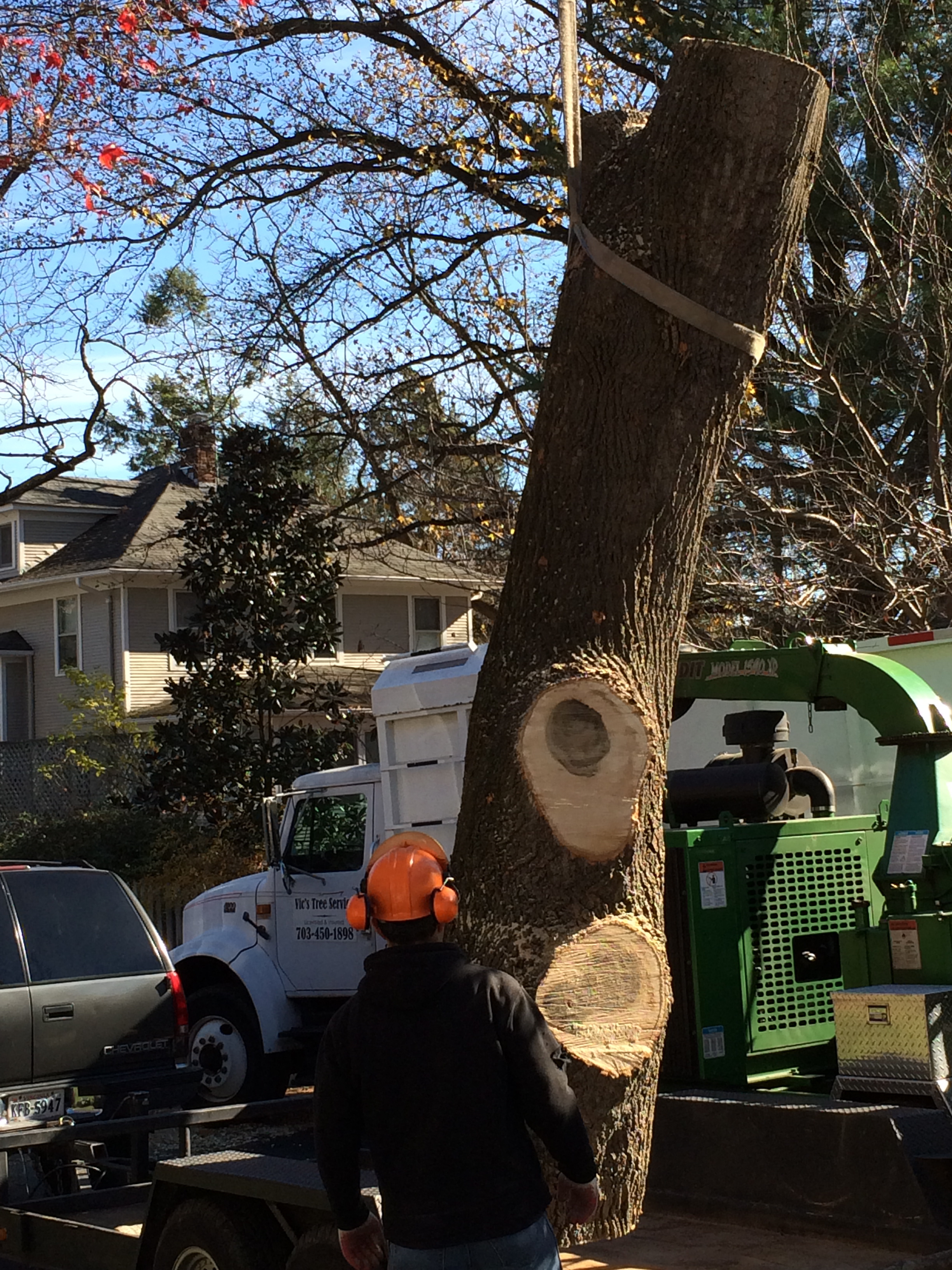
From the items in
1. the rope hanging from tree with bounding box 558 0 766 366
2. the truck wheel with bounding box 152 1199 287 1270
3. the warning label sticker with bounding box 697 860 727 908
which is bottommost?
the truck wheel with bounding box 152 1199 287 1270

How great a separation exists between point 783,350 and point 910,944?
811cm

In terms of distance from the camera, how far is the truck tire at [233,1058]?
10.8 metres

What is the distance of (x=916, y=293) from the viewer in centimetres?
1234

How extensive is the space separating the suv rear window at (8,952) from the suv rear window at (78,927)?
0.05m

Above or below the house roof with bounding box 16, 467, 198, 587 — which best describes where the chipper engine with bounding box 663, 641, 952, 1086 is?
below

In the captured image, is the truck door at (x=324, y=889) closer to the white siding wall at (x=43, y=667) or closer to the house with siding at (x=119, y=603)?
the house with siding at (x=119, y=603)

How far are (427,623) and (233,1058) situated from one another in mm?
22962

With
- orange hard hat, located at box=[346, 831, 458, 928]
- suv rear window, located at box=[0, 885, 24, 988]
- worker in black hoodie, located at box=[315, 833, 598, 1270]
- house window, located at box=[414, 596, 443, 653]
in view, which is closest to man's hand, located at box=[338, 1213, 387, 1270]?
worker in black hoodie, located at box=[315, 833, 598, 1270]

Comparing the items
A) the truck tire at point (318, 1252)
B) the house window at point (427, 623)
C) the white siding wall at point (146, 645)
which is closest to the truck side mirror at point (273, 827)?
the truck tire at point (318, 1252)

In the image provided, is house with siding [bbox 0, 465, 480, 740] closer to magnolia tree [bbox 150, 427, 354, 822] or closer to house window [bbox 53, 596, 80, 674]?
house window [bbox 53, 596, 80, 674]

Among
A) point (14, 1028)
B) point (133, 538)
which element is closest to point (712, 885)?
point (14, 1028)

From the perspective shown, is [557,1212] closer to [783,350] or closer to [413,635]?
[783,350]

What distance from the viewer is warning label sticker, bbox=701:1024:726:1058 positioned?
5.90 meters

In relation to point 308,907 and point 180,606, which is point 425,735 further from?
point 180,606
